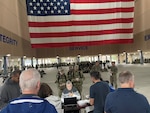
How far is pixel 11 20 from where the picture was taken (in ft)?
66.0

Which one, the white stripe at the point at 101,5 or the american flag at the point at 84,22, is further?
the white stripe at the point at 101,5

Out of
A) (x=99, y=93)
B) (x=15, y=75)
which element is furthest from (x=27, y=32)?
(x=99, y=93)

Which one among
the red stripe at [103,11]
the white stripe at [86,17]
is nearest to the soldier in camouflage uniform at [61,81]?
the white stripe at [86,17]

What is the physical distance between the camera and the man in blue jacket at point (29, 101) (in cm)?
181

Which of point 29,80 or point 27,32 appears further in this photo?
point 27,32

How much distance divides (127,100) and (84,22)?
1104 centimetres

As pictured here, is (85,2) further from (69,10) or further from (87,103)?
(87,103)

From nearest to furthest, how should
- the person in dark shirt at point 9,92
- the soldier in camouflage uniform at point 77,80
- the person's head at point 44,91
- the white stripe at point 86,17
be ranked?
the person's head at point 44,91 < the person in dark shirt at point 9,92 < the soldier in camouflage uniform at point 77,80 < the white stripe at point 86,17

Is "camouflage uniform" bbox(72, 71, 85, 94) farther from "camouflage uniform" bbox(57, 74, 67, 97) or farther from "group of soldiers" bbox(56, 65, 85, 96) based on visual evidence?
"camouflage uniform" bbox(57, 74, 67, 97)

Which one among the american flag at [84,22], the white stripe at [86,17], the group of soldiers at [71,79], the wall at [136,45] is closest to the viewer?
the group of soldiers at [71,79]

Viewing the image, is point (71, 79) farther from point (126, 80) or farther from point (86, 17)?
point (126, 80)

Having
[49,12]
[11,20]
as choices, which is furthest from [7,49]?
[49,12]

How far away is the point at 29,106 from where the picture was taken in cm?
181

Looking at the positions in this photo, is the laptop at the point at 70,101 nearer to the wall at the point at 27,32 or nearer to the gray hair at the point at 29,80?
the gray hair at the point at 29,80
